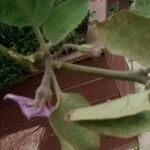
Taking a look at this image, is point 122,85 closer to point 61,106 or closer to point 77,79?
point 77,79

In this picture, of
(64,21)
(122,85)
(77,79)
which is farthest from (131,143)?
(64,21)

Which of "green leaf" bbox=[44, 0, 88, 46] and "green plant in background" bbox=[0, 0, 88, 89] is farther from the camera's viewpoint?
"green plant in background" bbox=[0, 0, 88, 89]

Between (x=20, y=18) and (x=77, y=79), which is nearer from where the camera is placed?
(x=20, y=18)

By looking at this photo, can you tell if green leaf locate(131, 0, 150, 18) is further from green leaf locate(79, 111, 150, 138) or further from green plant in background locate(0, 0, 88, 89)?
green plant in background locate(0, 0, 88, 89)

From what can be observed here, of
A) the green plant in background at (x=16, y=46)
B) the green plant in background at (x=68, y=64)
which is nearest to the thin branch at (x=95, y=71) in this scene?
the green plant in background at (x=68, y=64)

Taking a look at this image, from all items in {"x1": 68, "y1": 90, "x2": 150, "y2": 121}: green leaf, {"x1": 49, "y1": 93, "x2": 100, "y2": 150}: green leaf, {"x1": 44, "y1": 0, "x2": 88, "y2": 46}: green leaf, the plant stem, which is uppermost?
{"x1": 68, "y1": 90, "x2": 150, "y2": 121}: green leaf

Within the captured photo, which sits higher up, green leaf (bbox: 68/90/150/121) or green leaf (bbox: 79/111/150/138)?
green leaf (bbox: 68/90/150/121)

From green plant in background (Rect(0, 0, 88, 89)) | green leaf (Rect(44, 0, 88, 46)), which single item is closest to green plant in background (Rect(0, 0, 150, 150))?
green leaf (Rect(44, 0, 88, 46))
